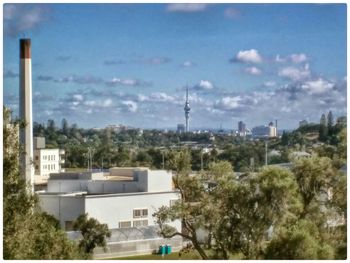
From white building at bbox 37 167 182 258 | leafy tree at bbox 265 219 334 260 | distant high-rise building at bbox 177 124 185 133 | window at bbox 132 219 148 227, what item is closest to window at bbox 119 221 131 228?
white building at bbox 37 167 182 258

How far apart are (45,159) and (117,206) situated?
4.22 feet

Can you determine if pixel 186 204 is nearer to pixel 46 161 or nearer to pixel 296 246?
pixel 296 246

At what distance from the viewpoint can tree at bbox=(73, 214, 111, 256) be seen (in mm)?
7614

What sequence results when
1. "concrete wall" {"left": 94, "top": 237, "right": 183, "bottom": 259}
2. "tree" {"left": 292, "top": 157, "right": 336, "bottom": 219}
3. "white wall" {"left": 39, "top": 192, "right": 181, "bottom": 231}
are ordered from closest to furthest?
"tree" {"left": 292, "top": 157, "right": 336, "bottom": 219}
"concrete wall" {"left": 94, "top": 237, "right": 183, "bottom": 259}
"white wall" {"left": 39, "top": 192, "right": 181, "bottom": 231}

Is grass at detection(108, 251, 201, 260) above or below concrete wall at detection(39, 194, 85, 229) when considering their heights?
below

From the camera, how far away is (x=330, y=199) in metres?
6.05

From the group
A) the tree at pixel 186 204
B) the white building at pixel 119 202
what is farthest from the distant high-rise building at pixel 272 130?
the white building at pixel 119 202

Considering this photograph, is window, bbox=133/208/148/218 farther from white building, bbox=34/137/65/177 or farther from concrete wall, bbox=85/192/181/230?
white building, bbox=34/137/65/177

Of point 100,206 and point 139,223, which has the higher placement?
point 100,206

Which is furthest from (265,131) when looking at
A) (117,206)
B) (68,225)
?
(68,225)

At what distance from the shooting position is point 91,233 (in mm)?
7730

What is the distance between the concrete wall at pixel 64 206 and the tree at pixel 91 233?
1.14ft

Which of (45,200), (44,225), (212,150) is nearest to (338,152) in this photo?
(212,150)

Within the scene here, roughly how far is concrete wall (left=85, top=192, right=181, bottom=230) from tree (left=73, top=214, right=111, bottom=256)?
0.29m
